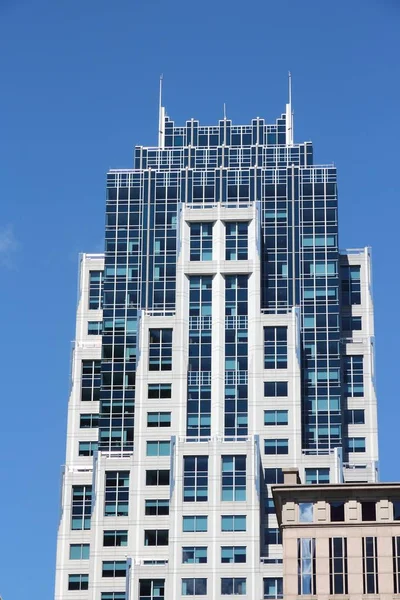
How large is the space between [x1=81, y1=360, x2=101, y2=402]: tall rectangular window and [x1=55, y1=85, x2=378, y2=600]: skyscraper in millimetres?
171

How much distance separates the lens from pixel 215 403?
184250 millimetres

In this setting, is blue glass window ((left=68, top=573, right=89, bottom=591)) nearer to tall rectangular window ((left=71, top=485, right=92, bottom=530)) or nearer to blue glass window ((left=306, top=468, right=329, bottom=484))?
tall rectangular window ((left=71, top=485, right=92, bottom=530))

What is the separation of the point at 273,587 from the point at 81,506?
88.7 ft

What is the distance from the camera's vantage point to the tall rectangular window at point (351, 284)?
198 meters

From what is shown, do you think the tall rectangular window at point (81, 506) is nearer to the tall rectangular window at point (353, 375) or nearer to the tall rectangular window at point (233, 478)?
the tall rectangular window at point (233, 478)

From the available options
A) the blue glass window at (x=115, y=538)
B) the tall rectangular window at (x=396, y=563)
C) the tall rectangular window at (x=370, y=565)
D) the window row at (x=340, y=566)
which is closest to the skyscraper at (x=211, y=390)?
the blue glass window at (x=115, y=538)

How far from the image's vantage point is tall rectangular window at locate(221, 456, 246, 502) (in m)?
176

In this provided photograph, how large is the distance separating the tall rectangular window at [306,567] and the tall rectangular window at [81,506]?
56.7 metres

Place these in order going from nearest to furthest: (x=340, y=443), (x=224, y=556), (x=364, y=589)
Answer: (x=364, y=589) < (x=224, y=556) < (x=340, y=443)

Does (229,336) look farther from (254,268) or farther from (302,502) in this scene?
(302,502)

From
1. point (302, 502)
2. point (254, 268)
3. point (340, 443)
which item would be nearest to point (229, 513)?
point (340, 443)

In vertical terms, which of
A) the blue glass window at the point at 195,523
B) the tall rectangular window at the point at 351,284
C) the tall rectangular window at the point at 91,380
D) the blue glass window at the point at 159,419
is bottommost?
the blue glass window at the point at 195,523

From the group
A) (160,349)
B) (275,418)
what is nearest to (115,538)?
(275,418)

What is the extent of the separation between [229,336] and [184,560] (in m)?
28.5
